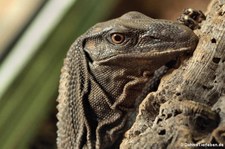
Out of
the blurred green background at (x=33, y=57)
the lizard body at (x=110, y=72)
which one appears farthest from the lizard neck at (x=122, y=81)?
the blurred green background at (x=33, y=57)

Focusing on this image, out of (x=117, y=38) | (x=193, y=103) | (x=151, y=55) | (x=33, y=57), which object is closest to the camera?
(x=193, y=103)

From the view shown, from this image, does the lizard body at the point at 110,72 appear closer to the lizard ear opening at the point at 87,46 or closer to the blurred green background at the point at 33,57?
the lizard ear opening at the point at 87,46

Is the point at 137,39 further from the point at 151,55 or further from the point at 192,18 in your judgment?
the point at 192,18

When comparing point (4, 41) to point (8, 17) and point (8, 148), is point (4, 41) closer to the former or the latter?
point (8, 17)

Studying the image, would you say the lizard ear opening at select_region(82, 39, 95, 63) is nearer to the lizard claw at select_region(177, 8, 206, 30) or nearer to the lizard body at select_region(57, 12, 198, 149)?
the lizard body at select_region(57, 12, 198, 149)

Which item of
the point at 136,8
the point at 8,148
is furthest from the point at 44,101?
the point at 136,8

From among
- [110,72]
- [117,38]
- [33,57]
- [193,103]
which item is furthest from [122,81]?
[33,57]
